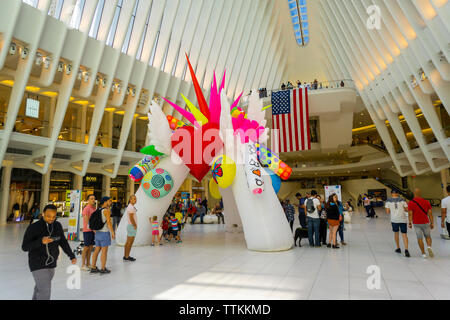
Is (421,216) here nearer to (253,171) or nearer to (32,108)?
(253,171)

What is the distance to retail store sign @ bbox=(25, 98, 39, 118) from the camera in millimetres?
16875

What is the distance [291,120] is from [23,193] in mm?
17536

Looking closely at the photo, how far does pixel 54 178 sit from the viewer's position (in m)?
19.3

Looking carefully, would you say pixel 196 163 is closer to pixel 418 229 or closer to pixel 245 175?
pixel 245 175

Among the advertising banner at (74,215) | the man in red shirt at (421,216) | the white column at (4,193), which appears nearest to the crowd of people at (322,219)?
the man in red shirt at (421,216)

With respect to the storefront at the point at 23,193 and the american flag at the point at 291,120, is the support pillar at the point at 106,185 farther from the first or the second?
the american flag at the point at 291,120

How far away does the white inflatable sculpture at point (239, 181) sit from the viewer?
7410 millimetres

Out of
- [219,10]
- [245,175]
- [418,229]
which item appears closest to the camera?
[418,229]

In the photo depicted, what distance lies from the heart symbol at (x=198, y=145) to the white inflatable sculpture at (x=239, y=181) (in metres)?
0.11

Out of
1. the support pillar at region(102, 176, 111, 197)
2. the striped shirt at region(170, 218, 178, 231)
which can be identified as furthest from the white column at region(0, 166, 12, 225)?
the striped shirt at region(170, 218, 178, 231)

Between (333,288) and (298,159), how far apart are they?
3661cm

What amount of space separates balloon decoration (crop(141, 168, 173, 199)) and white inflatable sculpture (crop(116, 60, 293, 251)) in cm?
13

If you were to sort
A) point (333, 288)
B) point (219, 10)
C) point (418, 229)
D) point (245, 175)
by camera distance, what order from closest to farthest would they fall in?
point (333, 288) → point (418, 229) → point (245, 175) → point (219, 10)

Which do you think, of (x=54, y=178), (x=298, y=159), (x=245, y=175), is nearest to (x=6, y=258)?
(x=245, y=175)
